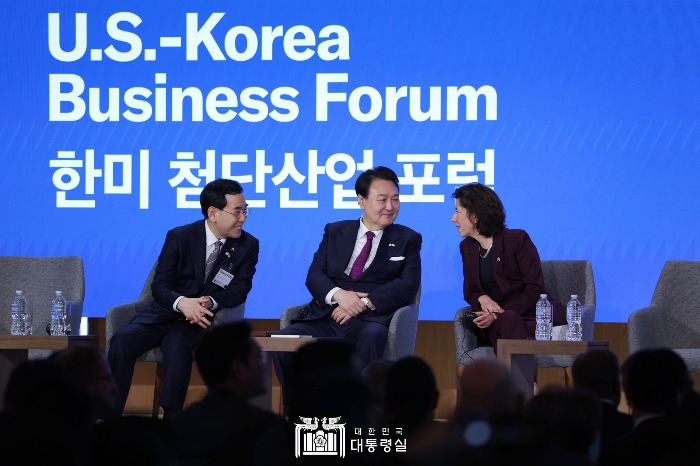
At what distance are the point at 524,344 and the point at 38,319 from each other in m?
2.71

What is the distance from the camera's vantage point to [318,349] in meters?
2.68

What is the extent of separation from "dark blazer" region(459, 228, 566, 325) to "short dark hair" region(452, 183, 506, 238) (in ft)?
0.20

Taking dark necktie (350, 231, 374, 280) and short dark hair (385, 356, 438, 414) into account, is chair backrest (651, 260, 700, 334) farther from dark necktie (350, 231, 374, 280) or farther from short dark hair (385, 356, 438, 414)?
short dark hair (385, 356, 438, 414)

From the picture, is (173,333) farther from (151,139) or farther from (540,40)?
(540,40)

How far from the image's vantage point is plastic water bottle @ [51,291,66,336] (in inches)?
203

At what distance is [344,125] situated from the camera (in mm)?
6082

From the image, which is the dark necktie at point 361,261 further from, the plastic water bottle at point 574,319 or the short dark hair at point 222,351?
the short dark hair at point 222,351

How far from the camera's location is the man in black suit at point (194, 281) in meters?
5.13

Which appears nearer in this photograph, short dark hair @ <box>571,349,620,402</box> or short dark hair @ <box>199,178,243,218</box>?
short dark hair @ <box>571,349,620,402</box>

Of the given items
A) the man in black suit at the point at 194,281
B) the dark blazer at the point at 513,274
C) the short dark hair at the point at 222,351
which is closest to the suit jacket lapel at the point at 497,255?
the dark blazer at the point at 513,274

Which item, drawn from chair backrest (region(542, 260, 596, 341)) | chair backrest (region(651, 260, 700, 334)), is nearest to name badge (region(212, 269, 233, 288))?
chair backrest (region(542, 260, 596, 341))

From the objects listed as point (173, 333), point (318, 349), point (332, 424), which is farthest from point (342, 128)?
point (332, 424)

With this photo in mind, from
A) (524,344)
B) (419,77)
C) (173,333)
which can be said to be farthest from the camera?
(419,77)

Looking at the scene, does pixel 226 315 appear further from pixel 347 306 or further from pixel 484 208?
pixel 484 208
